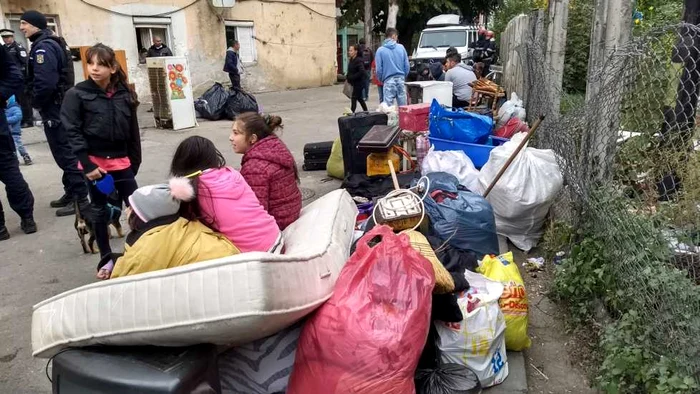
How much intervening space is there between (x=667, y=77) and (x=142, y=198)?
9.06ft

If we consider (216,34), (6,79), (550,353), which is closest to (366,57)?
(216,34)

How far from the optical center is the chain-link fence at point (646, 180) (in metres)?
2.28

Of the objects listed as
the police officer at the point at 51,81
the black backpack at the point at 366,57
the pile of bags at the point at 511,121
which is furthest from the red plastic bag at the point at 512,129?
the black backpack at the point at 366,57

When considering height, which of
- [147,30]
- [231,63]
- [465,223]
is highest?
[147,30]

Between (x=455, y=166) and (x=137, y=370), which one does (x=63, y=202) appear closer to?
(x=455, y=166)

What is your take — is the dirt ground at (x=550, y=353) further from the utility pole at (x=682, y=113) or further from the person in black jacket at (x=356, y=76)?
the person in black jacket at (x=356, y=76)

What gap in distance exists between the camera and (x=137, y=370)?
6.45 ft

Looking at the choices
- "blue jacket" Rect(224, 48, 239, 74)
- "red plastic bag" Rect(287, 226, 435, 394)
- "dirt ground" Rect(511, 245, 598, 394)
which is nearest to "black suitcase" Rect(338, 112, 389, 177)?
"dirt ground" Rect(511, 245, 598, 394)

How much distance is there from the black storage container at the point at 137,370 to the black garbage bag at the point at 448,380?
954 mm

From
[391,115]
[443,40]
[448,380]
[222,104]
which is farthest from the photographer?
[443,40]

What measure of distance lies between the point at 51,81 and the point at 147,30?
1002cm

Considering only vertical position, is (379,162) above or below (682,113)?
below

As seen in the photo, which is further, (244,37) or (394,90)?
(244,37)

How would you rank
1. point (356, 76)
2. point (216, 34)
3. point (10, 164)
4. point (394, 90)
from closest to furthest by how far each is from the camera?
point (10, 164) < point (394, 90) < point (356, 76) < point (216, 34)
